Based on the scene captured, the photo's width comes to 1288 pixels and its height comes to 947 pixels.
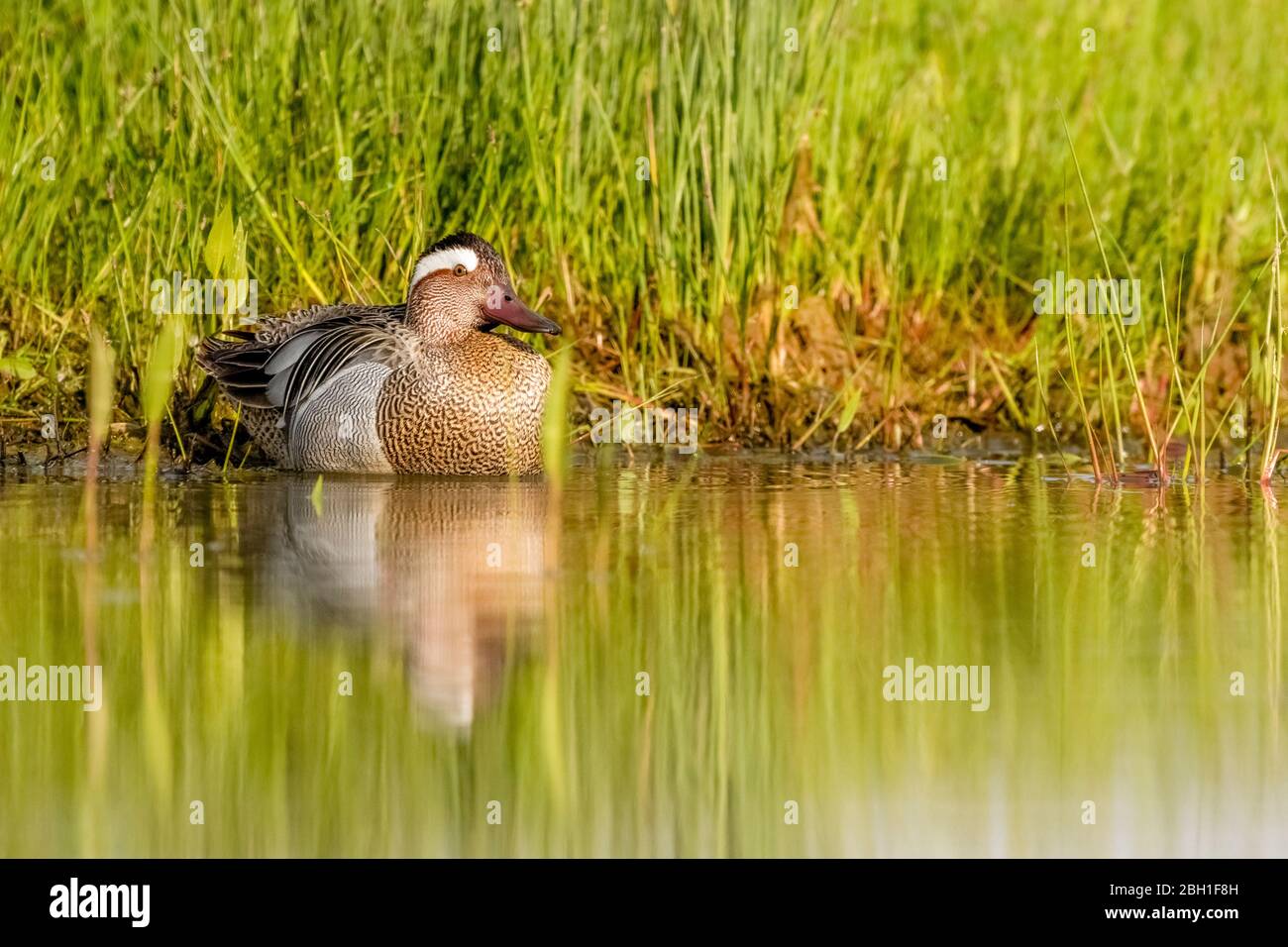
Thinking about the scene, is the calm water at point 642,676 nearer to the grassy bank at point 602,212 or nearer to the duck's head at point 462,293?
the duck's head at point 462,293

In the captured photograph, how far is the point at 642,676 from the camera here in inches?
199

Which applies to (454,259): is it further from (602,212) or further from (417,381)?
(602,212)

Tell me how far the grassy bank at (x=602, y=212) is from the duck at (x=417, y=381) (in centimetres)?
41

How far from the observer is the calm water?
4.03 meters

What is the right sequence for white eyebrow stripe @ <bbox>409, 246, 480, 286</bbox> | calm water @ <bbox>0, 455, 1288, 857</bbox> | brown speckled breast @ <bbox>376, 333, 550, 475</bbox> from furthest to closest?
white eyebrow stripe @ <bbox>409, 246, 480, 286</bbox>
brown speckled breast @ <bbox>376, 333, 550, 475</bbox>
calm water @ <bbox>0, 455, 1288, 857</bbox>

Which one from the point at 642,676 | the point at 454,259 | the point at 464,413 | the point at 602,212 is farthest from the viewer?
the point at 602,212

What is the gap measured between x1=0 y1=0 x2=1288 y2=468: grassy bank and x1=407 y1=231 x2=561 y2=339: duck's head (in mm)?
661

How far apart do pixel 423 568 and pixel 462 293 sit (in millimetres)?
2537

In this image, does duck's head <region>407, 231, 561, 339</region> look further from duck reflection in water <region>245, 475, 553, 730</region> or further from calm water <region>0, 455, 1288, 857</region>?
calm water <region>0, 455, 1288, 857</region>

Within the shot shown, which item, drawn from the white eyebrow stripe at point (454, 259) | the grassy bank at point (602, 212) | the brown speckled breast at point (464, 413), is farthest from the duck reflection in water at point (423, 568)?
the grassy bank at point (602, 212)

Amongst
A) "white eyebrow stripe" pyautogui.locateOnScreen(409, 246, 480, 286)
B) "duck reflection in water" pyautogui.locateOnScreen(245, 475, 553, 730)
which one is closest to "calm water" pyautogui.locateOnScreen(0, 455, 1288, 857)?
"duck reflection in water" pyautogui.locateOnScreen(245, 475, 553, 730)

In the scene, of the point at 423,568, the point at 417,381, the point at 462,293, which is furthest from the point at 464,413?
the point at 423,568

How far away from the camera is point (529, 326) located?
8.62m

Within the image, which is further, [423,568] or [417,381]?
[417,381]
